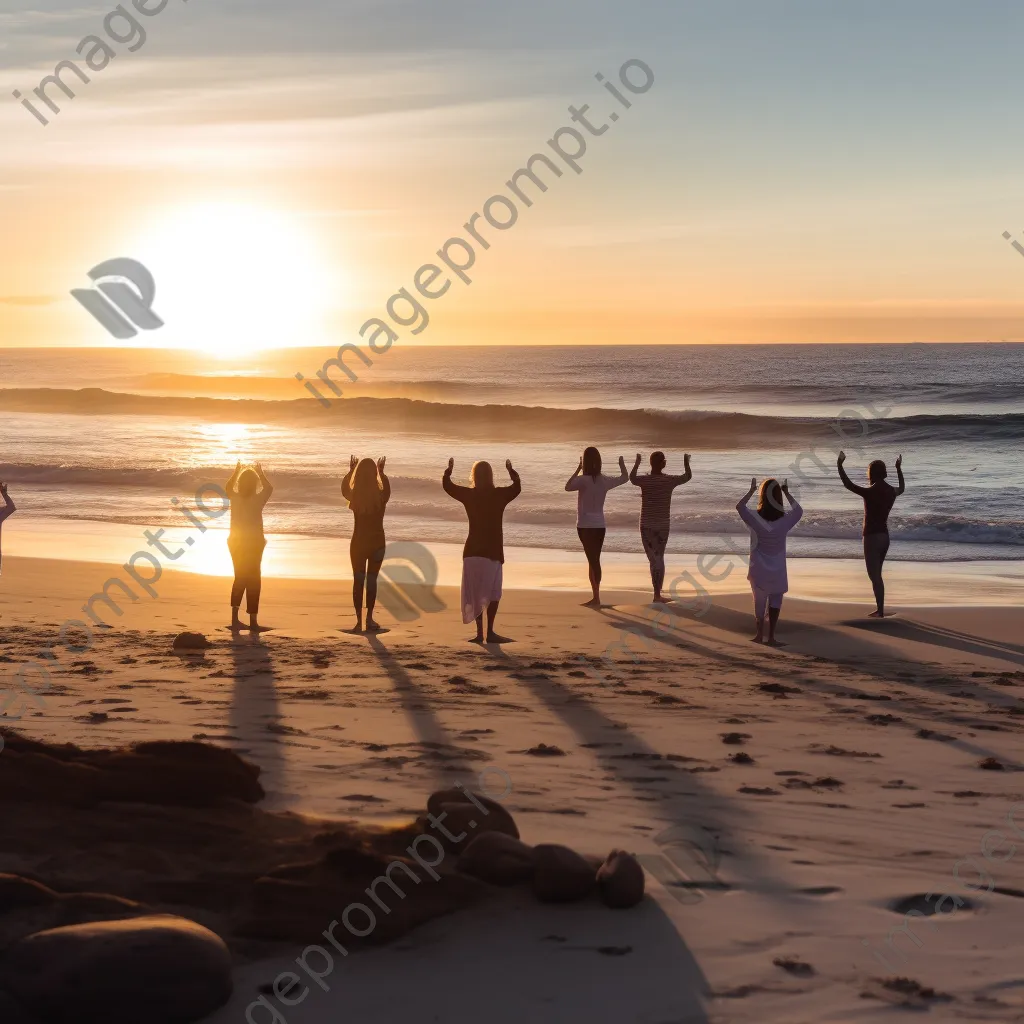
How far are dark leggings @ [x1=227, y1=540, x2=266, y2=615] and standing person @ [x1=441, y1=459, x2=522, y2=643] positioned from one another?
2069mm

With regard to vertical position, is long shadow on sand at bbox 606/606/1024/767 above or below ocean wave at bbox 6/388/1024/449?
below

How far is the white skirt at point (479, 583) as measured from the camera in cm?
1030

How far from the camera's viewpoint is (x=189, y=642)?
31.9 ft

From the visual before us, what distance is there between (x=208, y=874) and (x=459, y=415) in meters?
42.7

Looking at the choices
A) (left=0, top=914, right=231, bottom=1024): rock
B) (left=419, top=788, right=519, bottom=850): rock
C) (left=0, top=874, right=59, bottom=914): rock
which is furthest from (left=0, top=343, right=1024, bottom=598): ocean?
(left=0, top=914, right=231, bottom=1024): rock

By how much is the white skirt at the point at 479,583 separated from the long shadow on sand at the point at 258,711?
1867 mm

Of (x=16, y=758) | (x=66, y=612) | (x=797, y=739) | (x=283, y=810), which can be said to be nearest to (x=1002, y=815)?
(x=797, y=739)

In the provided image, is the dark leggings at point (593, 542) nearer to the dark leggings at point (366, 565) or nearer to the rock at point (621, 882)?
the dark leggings at point (366, 565)

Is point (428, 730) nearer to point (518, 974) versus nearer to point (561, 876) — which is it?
point (561, 876)

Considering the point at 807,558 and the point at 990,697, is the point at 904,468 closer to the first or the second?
the point at 807,558

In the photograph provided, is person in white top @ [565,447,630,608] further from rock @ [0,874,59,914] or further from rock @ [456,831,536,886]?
rock @ [0,874,59,914]

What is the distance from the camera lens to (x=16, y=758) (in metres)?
4.86

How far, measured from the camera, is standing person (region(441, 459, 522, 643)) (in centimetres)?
1020

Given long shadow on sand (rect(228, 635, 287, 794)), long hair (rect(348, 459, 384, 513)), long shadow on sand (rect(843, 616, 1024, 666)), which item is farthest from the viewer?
long hair (rect(348, 459, 384, 513))
